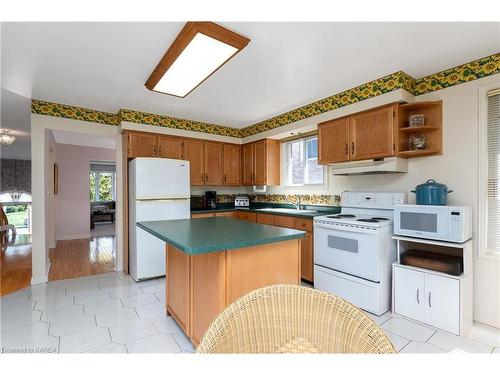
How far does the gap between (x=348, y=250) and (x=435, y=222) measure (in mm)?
802

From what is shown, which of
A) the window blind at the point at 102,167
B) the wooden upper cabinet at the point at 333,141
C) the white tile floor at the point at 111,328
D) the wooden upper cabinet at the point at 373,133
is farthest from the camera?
the window blind at the point at 102,167

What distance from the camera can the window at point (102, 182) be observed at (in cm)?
809

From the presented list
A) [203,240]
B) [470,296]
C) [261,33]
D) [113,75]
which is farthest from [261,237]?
[113,75]

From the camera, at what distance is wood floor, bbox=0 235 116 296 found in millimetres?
3424

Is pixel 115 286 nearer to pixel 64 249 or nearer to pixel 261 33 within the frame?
pixel 64 249

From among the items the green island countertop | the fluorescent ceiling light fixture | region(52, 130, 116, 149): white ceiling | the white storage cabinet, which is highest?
region(52, 130, 116, 149): white ceiling

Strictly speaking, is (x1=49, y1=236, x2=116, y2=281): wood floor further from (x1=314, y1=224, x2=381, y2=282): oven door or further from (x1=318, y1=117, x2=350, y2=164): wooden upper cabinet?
(x1=318, y1=117, x2=350, y2=164): wooden upper cabinet

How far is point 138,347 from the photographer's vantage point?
1.88 m

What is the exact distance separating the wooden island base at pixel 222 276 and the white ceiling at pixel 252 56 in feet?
5.08

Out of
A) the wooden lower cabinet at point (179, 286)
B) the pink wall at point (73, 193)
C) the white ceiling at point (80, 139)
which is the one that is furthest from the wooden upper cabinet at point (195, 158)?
the pink wall at point (73, 193)

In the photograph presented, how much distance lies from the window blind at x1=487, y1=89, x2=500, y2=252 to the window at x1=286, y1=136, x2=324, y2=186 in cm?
182

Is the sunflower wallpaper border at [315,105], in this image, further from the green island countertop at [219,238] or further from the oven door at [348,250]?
the green island countertop at [219,238]

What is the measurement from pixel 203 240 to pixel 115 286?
7.62 feet

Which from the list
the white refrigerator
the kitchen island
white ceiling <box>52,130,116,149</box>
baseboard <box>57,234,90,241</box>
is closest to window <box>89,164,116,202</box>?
white ceiling <box>52,130,116,149</box>
